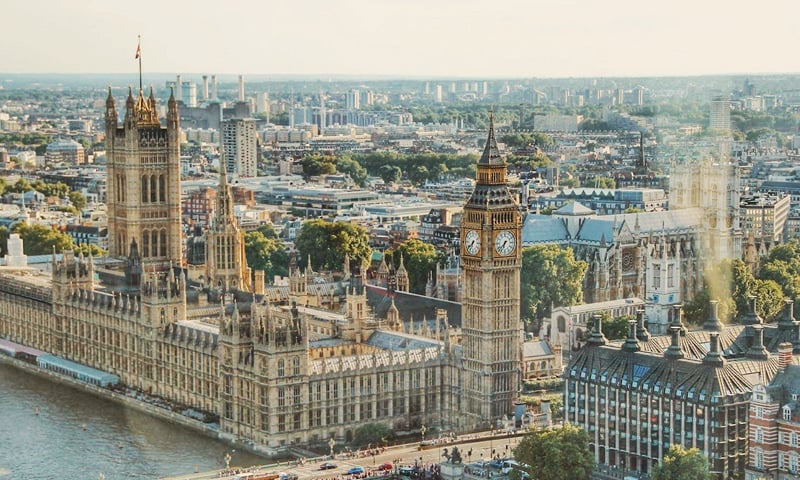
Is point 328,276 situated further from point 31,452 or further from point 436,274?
point 31,452

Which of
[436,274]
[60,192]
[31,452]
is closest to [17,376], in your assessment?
[31,452]

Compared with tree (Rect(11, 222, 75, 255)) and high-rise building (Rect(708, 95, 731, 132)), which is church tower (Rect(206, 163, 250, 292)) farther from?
high-rise building (Rect(708, 95, 731, 132))

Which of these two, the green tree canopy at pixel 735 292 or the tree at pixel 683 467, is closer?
the tree at pixel 683 467

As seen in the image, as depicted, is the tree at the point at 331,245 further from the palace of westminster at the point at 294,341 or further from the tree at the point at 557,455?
the tree at the point at 557,455

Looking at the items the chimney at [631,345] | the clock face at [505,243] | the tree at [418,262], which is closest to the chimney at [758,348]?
the chimney at [631,345]

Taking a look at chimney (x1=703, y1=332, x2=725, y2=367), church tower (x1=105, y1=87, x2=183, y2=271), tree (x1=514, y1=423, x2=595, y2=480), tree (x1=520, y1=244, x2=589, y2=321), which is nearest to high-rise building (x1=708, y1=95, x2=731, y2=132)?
tree (x1=520, y1=244, x2=589, y2=321)

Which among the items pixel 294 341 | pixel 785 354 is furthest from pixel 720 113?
pixel 294 341
